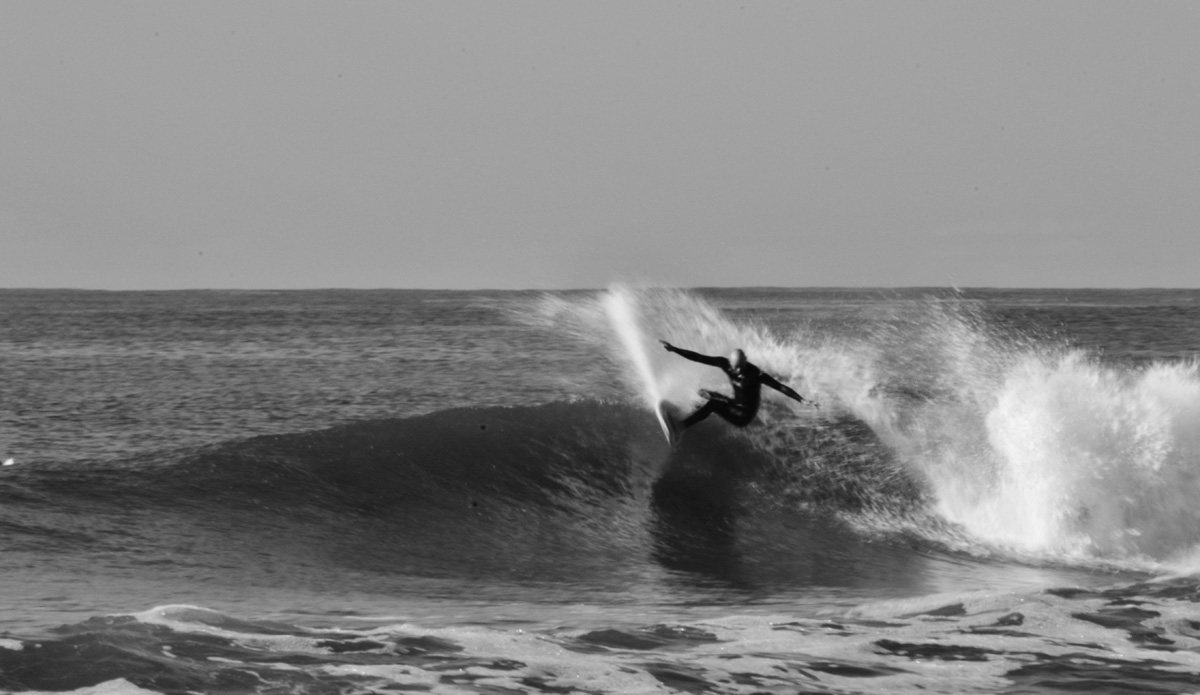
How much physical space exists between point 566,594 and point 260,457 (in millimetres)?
6234

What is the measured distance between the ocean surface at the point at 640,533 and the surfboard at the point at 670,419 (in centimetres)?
29

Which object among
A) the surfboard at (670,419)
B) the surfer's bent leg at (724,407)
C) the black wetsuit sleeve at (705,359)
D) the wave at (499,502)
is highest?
the black wetsuit sleeve at (705,359)

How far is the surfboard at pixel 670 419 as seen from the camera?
16.4 meters

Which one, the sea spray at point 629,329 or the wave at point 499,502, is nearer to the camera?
the wave at point 499,502

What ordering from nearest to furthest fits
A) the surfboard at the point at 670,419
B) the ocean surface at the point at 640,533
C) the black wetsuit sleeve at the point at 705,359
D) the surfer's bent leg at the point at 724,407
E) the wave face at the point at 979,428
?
1. the ocean surface at the point at 640,533
2. the black wetsuit sleeve at the point at 705,359
3. the surfer's bent leg at the point at 724,407
4. the wave face at the point at 979,428
5. the surfboard at the point at 670,419

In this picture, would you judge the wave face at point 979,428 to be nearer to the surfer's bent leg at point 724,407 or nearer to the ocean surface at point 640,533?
the ocean surface at point 640,533

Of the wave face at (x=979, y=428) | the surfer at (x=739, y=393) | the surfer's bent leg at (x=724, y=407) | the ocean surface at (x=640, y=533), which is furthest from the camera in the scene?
the wave face at (x=979, y=428)

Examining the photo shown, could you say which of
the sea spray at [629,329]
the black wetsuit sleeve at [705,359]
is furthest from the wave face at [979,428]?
the black wetsuit sleeve at [705,359]

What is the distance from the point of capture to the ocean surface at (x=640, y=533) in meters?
7.99

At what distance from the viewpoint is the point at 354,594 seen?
34.3 feet

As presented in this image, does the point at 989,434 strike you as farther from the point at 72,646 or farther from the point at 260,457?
the point at 72,646

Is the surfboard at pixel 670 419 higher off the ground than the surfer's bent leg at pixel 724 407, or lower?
Result: lower

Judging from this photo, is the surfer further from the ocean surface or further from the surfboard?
the surfboard

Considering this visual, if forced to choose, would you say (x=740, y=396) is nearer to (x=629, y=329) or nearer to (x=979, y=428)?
(x=979, y=428)
